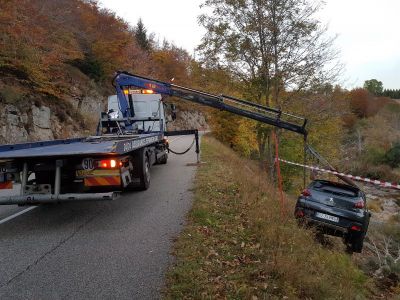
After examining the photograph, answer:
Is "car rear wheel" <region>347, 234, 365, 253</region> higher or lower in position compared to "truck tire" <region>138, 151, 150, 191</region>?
lower

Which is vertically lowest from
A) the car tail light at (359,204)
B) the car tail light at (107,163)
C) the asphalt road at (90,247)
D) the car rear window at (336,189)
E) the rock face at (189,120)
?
the asphalt road at (90,247)

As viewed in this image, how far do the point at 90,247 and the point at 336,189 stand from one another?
5.78m

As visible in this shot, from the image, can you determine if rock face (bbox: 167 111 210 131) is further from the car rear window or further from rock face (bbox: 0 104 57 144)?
the car rear window

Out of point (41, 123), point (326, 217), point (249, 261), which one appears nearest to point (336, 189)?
point (326, 217)

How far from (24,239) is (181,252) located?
2.57 meters

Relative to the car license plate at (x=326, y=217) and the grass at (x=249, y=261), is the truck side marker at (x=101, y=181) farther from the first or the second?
the car license plate at (x=326, y=217)

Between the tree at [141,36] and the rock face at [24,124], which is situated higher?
the tree at [141,36]

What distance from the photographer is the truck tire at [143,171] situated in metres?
8.63

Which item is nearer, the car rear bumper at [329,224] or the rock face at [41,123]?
the car rear bumper at [329,224]

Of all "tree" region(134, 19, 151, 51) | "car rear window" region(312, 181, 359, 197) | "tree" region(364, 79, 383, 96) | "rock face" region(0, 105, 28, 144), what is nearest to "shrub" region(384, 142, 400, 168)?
"tree" region(134, 19, 151, 51)

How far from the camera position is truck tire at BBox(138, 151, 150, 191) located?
340 inches

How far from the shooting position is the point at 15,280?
4.38 metres

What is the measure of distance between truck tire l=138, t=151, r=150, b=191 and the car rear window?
160 inches

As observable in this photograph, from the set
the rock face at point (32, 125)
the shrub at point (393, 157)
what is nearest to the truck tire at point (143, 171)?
the rock face at point (32, 125)
